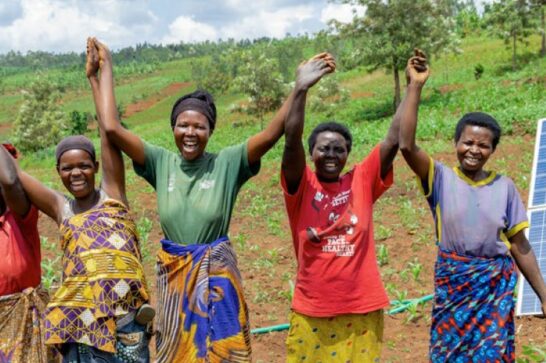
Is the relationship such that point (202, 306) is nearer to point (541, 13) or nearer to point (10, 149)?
point (10, 149)

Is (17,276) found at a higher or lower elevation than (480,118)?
lower

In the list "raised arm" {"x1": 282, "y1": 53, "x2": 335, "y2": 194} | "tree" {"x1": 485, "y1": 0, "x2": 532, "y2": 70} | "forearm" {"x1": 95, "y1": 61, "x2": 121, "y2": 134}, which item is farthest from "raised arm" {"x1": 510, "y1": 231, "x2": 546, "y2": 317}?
"tree" {"x1": 485, "y1": 0, "x2": 532, "y2": 70}

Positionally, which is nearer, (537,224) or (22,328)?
(22,328)

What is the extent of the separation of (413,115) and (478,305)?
965mm

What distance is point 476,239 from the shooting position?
2.74 m

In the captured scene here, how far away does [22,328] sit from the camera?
9.43 feet

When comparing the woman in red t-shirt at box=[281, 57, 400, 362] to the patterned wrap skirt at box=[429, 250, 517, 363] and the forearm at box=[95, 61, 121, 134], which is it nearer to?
the patterned wrap skirt at box=[429, 250, 517, 363]

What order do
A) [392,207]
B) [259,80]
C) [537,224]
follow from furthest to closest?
[259,80], [392,207], [537,224]

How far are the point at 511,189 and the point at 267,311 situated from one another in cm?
322

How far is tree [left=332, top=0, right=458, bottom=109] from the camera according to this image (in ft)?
62.6

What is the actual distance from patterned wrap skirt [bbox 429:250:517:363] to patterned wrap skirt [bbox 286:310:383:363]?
36 centimetres

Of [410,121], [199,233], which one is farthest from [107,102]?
[410,121]

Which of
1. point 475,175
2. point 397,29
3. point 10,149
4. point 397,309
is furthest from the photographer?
point 397,29

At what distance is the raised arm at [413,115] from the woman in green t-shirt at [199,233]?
41cm
